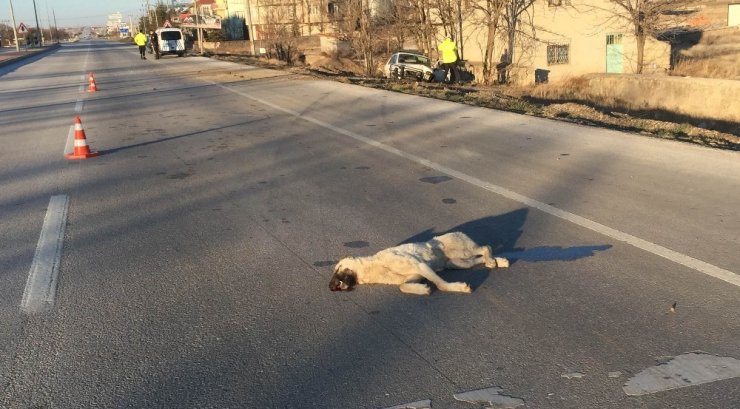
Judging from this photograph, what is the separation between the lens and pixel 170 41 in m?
51.1

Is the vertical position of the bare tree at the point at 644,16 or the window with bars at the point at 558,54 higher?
the bare tree at the point at 644,16

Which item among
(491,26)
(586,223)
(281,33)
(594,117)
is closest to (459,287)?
(586,223)

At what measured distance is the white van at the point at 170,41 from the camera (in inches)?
1993

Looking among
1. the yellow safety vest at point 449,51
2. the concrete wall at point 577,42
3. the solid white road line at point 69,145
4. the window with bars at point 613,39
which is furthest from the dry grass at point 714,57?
the solid white road line at point 69,145

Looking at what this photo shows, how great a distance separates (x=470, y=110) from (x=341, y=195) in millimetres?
7909

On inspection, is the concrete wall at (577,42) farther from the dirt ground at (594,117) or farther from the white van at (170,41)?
the white van at (170,41)

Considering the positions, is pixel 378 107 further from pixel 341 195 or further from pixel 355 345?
pixel 355 345

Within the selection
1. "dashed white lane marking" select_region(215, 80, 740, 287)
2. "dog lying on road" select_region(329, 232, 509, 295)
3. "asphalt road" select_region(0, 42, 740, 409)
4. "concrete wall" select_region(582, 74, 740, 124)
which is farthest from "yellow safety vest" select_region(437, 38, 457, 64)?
"dog lying on road" select_region(329, 232, 509, 295)


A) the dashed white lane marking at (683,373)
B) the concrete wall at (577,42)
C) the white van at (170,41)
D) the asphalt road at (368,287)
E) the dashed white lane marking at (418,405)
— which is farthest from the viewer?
the white van at (170,41)

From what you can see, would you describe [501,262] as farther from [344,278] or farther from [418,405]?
[418,405]

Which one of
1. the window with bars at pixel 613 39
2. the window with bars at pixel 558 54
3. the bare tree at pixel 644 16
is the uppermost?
the bare tree at pixel 644 16

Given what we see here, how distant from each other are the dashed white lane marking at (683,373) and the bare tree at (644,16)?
85.9 feet

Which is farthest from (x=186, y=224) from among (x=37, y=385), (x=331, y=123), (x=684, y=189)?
(x=331, y=123)

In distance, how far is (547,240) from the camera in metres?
6.05
